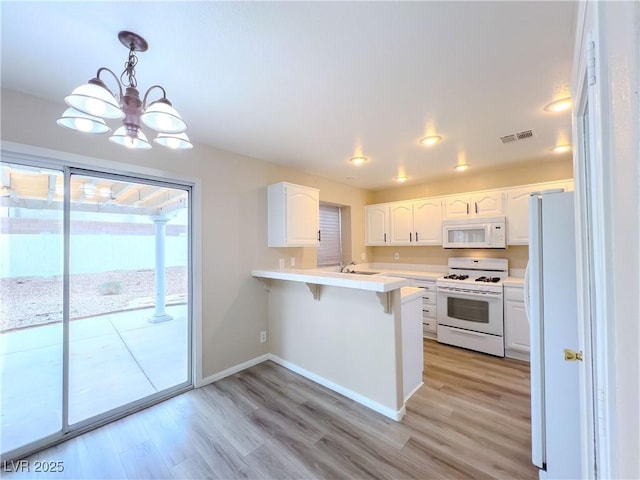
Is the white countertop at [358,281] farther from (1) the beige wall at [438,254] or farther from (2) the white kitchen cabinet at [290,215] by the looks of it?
(1) the beige wall at [438,254]

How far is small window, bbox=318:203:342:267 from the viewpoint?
14.9ft

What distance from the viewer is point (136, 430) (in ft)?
6.93

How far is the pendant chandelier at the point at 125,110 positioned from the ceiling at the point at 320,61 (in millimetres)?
227

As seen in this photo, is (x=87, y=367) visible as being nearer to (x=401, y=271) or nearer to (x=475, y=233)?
(x=401, y=271)

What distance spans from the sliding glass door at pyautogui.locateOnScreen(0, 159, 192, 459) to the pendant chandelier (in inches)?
44.7

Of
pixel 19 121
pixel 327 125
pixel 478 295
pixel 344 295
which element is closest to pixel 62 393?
pixel 19 121

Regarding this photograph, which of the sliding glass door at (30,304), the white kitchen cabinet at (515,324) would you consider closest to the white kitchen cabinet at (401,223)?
the white kitchen cabinet at (515,324)

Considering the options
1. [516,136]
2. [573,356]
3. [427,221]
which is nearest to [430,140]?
[516,136]

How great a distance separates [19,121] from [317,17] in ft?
7.19

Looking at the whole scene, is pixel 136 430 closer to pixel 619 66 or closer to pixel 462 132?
pixel 619 66

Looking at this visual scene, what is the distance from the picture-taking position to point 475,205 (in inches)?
151

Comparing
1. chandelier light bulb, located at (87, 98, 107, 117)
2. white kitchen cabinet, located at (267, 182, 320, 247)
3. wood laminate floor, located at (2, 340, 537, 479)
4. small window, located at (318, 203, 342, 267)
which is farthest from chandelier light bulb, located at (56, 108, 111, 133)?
small window, located at (318, 203, 342, 267)

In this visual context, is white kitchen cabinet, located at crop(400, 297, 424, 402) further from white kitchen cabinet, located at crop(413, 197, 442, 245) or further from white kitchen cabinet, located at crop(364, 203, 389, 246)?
white kitchen cabinet, located at crop(364, 203, 389, 246)

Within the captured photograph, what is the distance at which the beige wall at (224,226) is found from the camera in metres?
2.27
